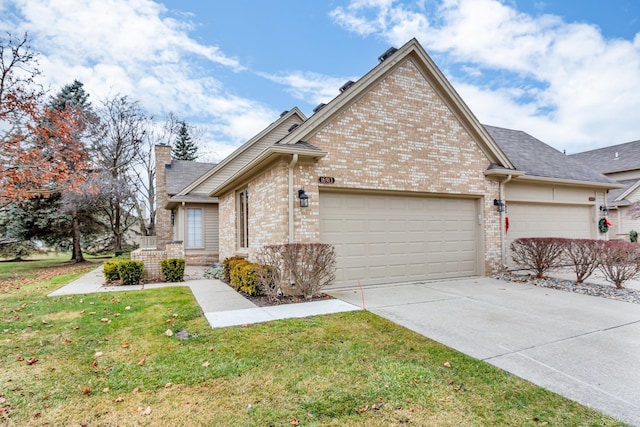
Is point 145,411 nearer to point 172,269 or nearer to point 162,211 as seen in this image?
point 172,269

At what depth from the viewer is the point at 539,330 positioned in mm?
5129

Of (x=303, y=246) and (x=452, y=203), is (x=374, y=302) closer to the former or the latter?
(x=303, y=246)

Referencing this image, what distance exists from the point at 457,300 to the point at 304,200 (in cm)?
389

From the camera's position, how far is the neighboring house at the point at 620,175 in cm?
1808

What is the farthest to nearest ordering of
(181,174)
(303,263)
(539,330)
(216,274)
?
(181,174), (216,274), (303,263), (539,330)

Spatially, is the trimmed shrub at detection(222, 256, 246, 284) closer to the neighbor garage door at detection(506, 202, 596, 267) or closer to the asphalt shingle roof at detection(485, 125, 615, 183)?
the neighbor garage door at detection(506, 202, 596, 267)

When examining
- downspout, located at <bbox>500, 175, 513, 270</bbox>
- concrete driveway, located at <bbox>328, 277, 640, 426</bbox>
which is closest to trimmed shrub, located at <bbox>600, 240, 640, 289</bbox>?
concrete driveway, located at <bbox>328, 277, 640, 426</bbox>

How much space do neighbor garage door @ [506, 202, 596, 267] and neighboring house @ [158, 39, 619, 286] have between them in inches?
2.4

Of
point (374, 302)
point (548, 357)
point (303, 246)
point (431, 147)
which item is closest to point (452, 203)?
point (431, 147)

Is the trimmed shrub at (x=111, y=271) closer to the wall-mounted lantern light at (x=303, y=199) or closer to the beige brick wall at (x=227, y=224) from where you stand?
the beige brick wall at (x=227, y=224)

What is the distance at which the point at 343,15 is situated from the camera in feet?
39.1

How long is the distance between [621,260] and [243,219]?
10.5m

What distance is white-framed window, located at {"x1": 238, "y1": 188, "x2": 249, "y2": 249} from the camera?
36.4 feet

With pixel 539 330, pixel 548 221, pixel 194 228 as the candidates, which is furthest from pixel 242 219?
pixel 548 221
